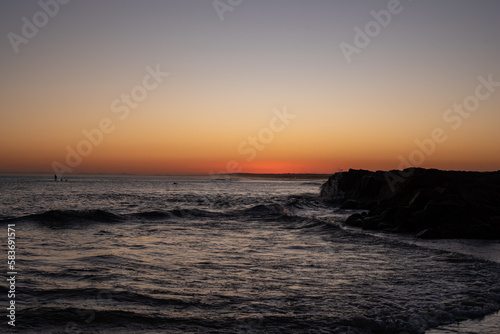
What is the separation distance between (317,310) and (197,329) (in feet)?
7.47

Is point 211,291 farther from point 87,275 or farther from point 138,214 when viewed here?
point 138,214

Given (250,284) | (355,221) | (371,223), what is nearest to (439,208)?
(371,223)

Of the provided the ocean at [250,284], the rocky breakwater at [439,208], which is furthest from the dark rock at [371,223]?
the ocean at [250,284]

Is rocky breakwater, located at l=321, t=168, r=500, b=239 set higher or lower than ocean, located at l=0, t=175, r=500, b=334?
higher

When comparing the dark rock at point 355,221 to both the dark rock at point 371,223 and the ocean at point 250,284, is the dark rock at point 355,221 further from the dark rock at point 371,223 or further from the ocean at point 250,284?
the ocean at point 250,284

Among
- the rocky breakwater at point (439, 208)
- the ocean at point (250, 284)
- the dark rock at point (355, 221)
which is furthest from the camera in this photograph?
the dark rock at point (355, 221)

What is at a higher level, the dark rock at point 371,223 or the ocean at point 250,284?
the dark rock at point 371,223

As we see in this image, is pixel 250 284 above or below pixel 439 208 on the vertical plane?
below

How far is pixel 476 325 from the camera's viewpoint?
647 centimetres

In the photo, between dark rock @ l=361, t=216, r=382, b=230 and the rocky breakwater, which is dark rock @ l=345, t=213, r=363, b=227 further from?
dark rock @ l=361, t=216, r=382, b=230

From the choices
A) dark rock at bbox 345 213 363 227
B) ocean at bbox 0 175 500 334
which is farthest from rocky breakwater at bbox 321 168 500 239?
ocean at bbox 0 175 500 334

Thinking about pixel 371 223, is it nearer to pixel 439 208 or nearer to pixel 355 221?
pixel 355 221

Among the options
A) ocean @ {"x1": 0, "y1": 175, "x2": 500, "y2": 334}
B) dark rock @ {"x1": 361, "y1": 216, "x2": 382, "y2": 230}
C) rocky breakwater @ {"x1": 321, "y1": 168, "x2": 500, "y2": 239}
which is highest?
rocky breakwater @ {"x1": 321, "y1": 168, "x2": 500, "y2": 239}

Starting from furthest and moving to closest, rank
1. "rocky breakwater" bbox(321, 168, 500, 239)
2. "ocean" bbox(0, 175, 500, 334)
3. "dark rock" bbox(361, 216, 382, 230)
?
"dark rock" bbox(361, 216, 382, 230) → "rocky breakwater" bbox(321, 168, 500, 239) → "ocean" bbox(0, 175, 500, 334)
